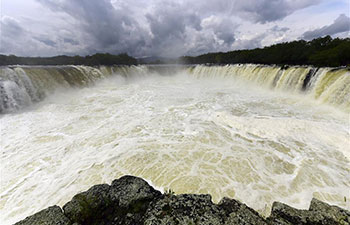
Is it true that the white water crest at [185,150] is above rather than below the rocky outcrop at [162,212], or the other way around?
below

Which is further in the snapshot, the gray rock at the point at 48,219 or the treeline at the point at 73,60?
the treeline at the point at 73,60

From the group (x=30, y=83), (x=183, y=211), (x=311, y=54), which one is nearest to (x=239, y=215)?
(x=183, y=211)

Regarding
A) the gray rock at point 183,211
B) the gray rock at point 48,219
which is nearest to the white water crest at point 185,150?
the gray rock at point 183,211

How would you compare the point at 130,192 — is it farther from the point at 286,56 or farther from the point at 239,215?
the point at 286,56

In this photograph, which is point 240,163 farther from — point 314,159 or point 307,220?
point 307,220

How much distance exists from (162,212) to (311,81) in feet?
56.3

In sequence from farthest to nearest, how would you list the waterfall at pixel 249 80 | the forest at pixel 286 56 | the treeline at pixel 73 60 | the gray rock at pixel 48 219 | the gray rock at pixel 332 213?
the treeline at pixel 73 60
the forest at pixel 286 56
the waterfall at pixel 249 80
the gray rock at pixel 332 213
the gray rock at pixel 48 219

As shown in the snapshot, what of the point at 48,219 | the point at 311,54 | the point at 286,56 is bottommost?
the point at 286,56

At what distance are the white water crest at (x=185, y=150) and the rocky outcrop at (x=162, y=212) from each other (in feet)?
5.82

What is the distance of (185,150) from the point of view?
18.3ft

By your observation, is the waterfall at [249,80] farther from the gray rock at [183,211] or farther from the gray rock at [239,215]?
the gray rock at [183,211]

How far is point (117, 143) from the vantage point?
6086 millimetres

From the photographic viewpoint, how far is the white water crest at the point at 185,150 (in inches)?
153

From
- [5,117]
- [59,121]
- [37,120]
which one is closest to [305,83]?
[59,121]
